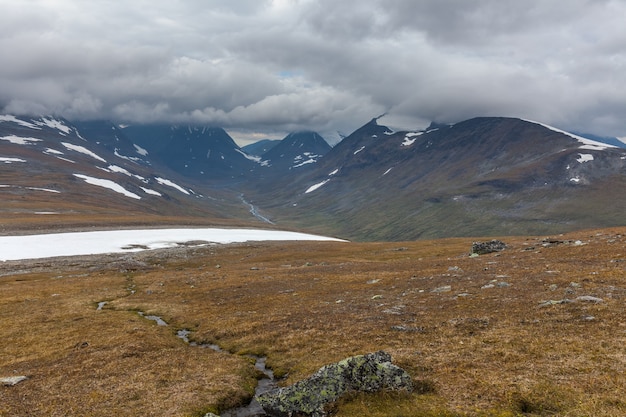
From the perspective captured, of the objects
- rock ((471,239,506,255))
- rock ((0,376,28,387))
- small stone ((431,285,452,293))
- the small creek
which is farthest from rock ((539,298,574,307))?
rock ((471,239,506,255))

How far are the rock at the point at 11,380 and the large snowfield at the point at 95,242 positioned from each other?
324 ft

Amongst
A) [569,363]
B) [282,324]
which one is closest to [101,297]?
[282,324]

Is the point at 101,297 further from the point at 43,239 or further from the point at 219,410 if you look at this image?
the point at 43,239

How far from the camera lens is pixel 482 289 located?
111 feet

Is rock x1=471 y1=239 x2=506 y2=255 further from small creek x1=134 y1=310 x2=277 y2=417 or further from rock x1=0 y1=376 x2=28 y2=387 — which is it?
rock x1=0 y1=376 x2=28 y2=387

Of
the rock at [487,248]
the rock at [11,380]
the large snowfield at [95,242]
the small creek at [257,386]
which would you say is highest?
the rock at [487,248]

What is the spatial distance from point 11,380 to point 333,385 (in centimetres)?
2086

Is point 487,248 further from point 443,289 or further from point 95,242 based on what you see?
point 95,242

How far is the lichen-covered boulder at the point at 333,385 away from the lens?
15.5 m

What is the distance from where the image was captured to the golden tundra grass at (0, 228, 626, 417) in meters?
15.4

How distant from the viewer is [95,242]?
419 ft

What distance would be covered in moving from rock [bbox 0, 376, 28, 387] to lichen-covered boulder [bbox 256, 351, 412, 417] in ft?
56.5

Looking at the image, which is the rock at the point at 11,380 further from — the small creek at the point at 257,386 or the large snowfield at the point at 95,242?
the large snowfield at the point at 95,242

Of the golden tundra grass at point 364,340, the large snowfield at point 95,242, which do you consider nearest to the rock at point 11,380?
the golden tundra grass at point 364,340
